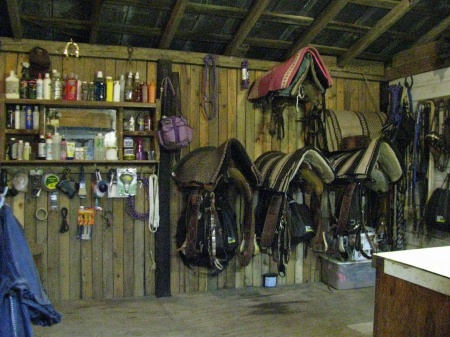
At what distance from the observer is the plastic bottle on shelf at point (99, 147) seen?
12.2ft

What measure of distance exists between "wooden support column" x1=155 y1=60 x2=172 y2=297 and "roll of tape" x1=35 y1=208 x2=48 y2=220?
980mm

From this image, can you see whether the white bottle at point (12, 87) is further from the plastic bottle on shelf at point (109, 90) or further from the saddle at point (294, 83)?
the saddle at point (294, 83)

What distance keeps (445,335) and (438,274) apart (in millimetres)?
201

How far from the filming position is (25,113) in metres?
3.56

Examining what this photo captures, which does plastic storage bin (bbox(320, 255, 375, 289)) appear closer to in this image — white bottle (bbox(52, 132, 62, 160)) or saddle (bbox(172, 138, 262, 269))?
saddle (bbox(172, 138, 262, 269))

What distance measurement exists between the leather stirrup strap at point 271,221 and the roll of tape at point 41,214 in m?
1.91

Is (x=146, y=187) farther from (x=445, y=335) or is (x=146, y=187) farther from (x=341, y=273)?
(x=445, y=335)

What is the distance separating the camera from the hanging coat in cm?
175

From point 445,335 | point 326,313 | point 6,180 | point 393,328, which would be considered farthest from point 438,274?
point 6,180

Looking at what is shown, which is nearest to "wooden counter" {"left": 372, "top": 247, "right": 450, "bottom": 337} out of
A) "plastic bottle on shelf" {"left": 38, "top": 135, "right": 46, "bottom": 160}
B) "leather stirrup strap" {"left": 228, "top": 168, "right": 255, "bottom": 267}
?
"leather stirrup strap" {"left": 228, "top": 168, "right": 255, "bottom": 267}

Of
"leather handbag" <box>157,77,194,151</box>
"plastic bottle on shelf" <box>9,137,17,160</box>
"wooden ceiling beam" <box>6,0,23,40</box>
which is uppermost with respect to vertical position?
"wooden ceiling beam" <box>6,0,23,40</box>

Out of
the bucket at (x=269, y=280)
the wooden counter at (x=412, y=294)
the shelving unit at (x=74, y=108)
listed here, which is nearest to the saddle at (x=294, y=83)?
the shelving unit at (x=74, y=108)

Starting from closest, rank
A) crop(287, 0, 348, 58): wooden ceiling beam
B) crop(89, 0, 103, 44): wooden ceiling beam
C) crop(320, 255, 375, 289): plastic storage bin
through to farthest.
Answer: crop(89, 0, 103, 44): wooden ceiling beam → crop(287, 0, 348, 58): wooden ceiling beam → crop(320, 255, 375, 289): plastic storage bin

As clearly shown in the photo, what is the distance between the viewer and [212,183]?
3.53 m
